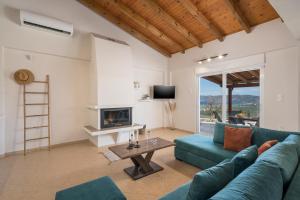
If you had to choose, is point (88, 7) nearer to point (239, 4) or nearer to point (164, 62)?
point (164, 62)

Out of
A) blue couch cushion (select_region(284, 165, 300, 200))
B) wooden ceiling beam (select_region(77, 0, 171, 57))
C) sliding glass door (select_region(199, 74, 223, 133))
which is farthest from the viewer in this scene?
sliding glass door (select_region(199, 74, 223, 133))

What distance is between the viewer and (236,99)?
461 centimetres

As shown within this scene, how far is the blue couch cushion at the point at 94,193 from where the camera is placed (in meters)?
1.52

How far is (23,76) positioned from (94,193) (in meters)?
3.50

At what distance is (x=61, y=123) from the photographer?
430cm

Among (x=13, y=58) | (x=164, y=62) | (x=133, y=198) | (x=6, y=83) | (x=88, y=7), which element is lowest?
(x=133, y=198)

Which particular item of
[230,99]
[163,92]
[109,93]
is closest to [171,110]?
[163,92]

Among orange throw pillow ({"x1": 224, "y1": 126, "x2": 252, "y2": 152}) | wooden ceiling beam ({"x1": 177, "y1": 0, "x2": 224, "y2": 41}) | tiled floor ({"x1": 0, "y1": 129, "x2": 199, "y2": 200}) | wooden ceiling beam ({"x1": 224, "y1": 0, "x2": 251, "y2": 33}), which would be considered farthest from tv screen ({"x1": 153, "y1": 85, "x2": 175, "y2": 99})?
orange throw pillow ({"x1": 224, "y1": 126, "x2": 252, "y2": 152})

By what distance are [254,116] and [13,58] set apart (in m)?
6.21

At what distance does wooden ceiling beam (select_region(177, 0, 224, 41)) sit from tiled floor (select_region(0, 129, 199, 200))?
340cm

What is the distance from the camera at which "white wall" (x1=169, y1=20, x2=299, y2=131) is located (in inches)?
138

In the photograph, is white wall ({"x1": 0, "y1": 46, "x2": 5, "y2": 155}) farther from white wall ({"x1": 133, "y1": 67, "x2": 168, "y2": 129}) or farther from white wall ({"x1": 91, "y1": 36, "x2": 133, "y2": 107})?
white wall ({"x1": 133, "y1": 67, "x2": 168, "y2": 129})

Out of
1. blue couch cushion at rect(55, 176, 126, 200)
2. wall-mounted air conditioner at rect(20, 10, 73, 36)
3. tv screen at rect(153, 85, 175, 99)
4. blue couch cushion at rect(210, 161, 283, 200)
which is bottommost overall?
blue couch cushion at rect(55, 176, 126, 200)

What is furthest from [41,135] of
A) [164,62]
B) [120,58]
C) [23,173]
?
[164,62]
